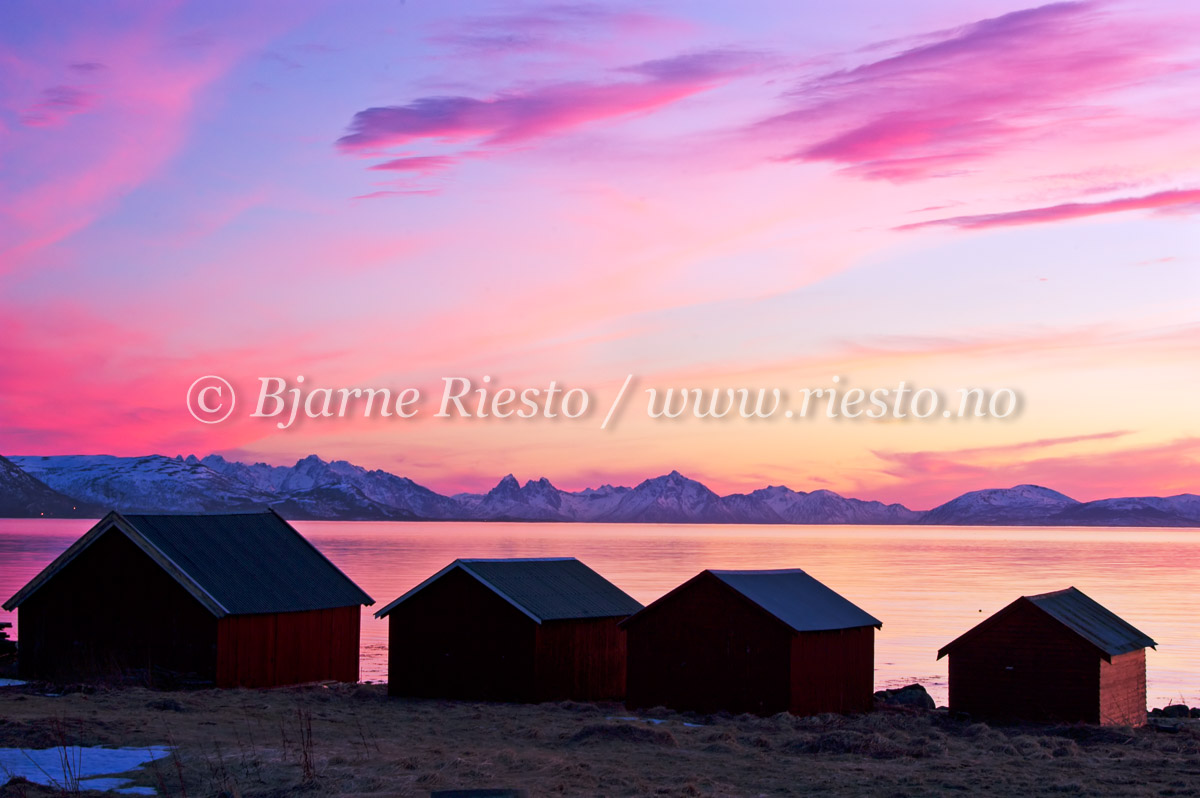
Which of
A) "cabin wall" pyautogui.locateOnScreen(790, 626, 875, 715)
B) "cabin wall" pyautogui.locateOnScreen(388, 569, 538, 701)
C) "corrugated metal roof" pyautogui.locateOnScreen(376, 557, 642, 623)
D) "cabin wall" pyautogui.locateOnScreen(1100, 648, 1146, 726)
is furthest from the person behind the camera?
"corrugated metal roof" pyautogui.locateOnScreen(376, 557, 642, 623)

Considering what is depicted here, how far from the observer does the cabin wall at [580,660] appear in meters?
42.0

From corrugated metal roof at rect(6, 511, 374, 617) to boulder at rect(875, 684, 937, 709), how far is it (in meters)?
20.0

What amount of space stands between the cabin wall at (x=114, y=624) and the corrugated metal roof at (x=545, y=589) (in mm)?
6442

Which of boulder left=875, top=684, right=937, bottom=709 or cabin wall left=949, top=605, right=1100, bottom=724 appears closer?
cabin wall left=949, top=605, right=1100, bottom=724

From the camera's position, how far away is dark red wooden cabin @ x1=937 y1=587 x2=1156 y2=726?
40.1 metres

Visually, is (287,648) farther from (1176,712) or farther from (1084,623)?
(1176,712)

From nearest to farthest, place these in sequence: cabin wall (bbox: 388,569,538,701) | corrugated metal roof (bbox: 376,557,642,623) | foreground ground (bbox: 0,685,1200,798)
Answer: foreground ground (bbox: 0,685,1200,798)
cabin wall (bbox: 388,569,538,701)
corrugated metal roof (bbox: 376,557,642,623)

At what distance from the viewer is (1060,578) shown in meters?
165

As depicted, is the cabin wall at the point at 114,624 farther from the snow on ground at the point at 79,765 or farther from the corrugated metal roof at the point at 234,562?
the snow on ground at the point at 79,765

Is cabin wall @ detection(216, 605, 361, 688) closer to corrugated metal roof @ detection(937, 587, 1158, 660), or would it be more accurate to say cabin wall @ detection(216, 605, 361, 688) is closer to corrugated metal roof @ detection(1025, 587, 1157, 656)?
corrugated metal roof @ detection(937, 587, 1158, 660)

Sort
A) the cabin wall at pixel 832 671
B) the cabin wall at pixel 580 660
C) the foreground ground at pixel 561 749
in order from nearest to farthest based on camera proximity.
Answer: the foreground ground at pixel 561 749
the cabin wall at pixel 832 671
the cabin wall at pixel 580 660

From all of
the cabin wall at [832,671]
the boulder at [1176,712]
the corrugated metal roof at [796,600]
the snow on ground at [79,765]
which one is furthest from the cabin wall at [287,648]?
the boulder at [1176,712]

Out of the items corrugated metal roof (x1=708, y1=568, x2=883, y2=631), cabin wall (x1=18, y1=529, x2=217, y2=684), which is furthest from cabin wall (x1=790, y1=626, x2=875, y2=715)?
cabin wall (x1=18, y1=529, x2=217, y2=684)

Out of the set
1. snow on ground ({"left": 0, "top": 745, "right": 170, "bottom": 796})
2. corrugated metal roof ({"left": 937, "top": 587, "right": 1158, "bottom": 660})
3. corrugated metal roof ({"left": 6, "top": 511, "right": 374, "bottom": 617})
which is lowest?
snow on ground ({"left": 0, "top": 745, "right": 170, "bottom": 796})
